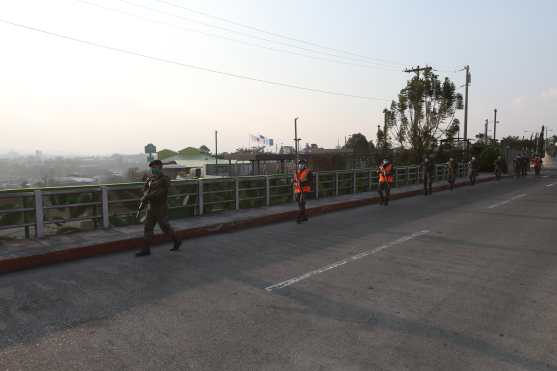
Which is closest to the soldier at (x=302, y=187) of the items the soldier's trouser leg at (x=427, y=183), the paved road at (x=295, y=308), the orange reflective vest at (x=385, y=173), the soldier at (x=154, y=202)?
the paved road at (x=295, y=308)

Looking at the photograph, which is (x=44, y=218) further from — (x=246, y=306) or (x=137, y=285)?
(x=246, y=306)

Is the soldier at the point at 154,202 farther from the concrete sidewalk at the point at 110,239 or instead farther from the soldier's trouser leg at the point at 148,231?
the concrete sidewalk at the point at 110,239

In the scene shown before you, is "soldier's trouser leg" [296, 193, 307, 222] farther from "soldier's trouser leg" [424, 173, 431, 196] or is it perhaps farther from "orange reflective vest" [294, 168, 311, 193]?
"soldier's trouser leg" [424, 173, 431, 196]

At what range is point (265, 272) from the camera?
19.2 feet

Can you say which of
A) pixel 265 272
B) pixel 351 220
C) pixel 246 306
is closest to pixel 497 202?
pixel 351 220

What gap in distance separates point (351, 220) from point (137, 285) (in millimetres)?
6753

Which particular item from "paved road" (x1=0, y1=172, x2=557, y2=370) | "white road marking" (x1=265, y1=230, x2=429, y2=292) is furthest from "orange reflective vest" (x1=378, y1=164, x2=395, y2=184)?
"paved road" (x1=0, y1=172, x2=557, y2=370)

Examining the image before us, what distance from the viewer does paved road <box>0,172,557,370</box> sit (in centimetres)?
339

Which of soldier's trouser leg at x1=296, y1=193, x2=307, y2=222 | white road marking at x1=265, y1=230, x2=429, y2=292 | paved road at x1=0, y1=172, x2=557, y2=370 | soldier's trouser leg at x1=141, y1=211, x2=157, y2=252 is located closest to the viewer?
paved road at x1=0, y1=172, x2=557, y2=370

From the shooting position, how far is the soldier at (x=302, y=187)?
10.7 meters

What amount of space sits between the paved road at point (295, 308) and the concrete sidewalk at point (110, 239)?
1.07 feet

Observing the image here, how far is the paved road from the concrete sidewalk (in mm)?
325

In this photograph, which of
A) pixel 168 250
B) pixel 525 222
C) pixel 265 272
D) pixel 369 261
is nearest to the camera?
pixel 265 272

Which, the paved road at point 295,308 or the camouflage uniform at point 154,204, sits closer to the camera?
the paved road at point 295,308
